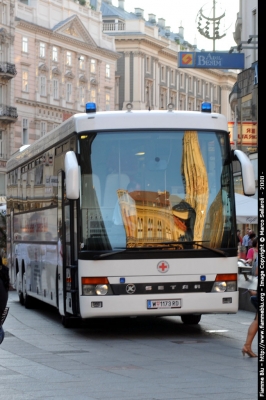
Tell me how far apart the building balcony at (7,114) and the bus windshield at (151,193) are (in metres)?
64.2

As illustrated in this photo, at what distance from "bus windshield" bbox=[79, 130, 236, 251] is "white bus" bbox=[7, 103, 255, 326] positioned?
14 millimetres

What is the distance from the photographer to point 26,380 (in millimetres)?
10875

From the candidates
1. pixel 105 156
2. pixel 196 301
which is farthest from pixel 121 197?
pixel 196 301

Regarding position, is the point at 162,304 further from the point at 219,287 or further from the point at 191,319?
the point at 191,319

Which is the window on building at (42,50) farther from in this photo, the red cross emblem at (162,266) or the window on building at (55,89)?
the red cross emblem at (162,266)

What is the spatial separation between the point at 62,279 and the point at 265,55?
12.1m

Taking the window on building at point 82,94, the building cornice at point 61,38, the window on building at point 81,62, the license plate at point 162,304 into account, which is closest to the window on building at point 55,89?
the building cornice at point 61,38

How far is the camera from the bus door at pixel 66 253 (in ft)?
49.6

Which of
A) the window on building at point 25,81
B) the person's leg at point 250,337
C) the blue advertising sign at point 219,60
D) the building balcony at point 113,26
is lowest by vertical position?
the person's leg at point 250,337

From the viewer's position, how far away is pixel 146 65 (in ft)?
369

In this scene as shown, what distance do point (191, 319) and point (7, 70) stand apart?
62.7 metres

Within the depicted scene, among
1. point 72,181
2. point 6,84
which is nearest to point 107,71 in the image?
point 6,84

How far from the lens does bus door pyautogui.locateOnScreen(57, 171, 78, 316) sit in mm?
15117

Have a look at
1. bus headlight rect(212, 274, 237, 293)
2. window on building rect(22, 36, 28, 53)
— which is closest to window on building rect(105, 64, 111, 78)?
window on building rect(22, 36, 28, 53)
